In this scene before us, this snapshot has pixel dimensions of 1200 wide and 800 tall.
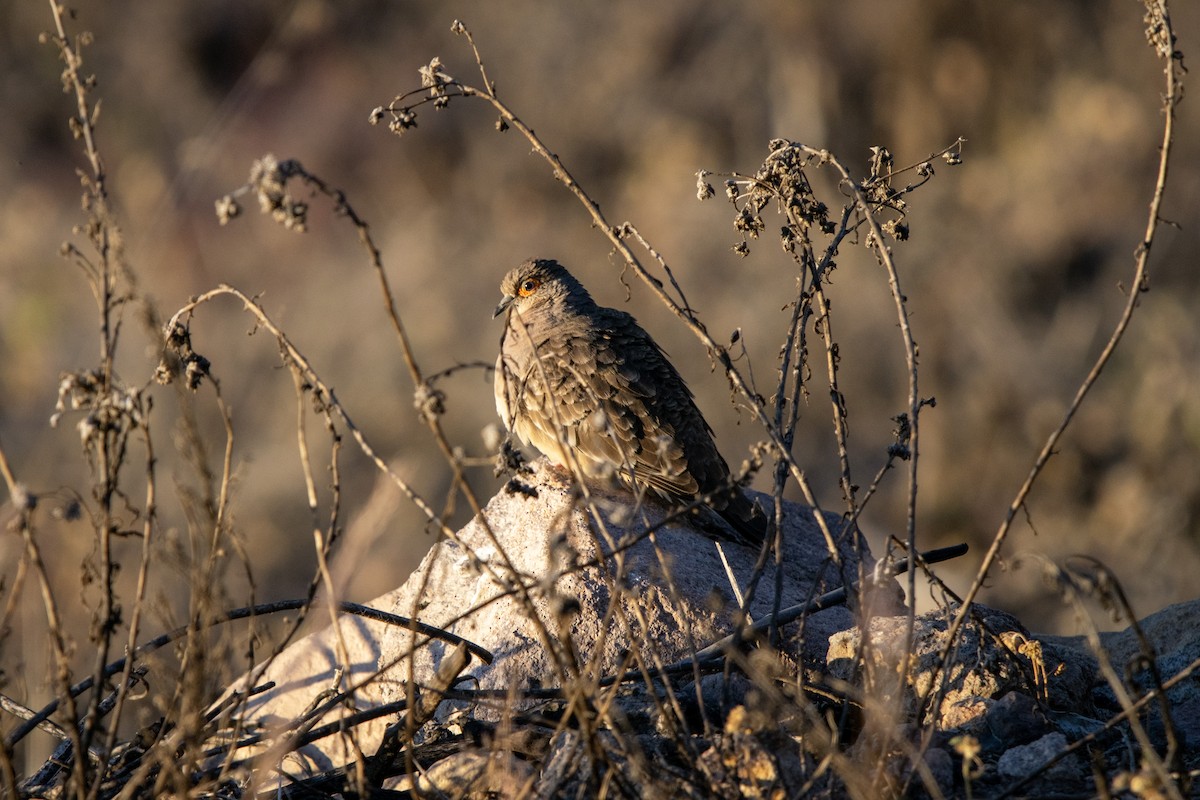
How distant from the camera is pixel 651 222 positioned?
47.0 ft

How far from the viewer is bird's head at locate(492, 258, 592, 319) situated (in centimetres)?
746

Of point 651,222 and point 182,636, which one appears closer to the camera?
point 182,636

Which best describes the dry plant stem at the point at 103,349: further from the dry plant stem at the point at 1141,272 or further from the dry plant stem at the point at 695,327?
the dry plant stem at the point at 1141,272

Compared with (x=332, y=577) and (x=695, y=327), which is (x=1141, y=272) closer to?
(x=695, y=327)

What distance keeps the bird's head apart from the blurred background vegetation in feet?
18.6

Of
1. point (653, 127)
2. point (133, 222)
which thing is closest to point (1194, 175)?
point (653, 127)

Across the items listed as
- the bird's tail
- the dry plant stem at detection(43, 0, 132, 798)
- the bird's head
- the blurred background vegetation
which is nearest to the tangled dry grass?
the dry plant stem at detection(43, 0, 132, 798)

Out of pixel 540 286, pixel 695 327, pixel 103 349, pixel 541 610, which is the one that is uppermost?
pixel 540 286

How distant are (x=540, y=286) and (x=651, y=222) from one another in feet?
22.9

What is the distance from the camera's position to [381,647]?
16.6 feet

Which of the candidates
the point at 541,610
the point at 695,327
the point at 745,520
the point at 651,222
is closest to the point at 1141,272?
the point at 695,327

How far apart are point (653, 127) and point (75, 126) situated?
1193 cm


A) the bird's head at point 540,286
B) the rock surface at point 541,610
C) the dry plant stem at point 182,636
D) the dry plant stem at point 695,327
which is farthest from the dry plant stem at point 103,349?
the bird's head at point 540,286

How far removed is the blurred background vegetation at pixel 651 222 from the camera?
43.4 feet
